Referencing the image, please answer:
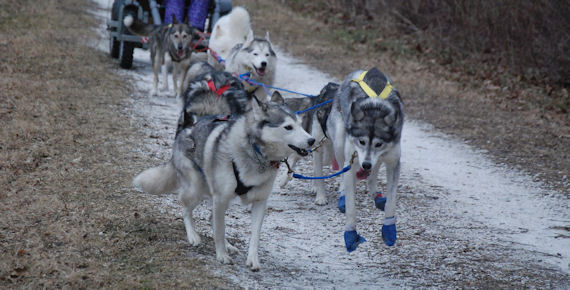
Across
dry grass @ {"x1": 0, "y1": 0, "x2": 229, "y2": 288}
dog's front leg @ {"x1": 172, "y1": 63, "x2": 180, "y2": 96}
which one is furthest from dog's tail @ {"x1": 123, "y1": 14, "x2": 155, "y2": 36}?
dog's front leg @ {"x1": 172, "y1": 63, "x2": 180, "y2": 96}

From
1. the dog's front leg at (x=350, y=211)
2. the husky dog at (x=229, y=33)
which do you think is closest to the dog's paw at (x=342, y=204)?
the dog's front leg at (x=350, y=211)

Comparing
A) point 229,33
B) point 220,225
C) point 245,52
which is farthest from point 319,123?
point 229,33

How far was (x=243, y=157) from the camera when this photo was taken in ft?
12.6

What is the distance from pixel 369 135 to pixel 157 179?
66.7 inches

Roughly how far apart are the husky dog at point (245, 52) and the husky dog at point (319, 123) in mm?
2172

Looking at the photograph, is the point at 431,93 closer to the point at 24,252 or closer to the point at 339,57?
the point at 339,57

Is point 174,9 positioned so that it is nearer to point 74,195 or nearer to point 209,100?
point 209,100

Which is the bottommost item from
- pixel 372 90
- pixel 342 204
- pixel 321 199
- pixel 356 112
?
pixel 321 199

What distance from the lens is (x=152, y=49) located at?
10.0 meters

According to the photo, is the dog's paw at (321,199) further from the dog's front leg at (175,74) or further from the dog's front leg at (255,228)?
the dog's front leg at (175,74)

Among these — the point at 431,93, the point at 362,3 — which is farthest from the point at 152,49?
the point at 362,3

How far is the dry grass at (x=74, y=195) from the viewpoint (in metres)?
3.59

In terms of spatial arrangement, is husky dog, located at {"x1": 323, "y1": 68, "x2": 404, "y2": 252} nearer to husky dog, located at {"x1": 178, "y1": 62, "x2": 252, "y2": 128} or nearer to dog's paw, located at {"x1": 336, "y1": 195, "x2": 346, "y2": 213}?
dog's paw, located at {"x1": 336, "y1": 195, "x2": 346, "y2": 213}

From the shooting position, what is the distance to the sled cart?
1056 cm
